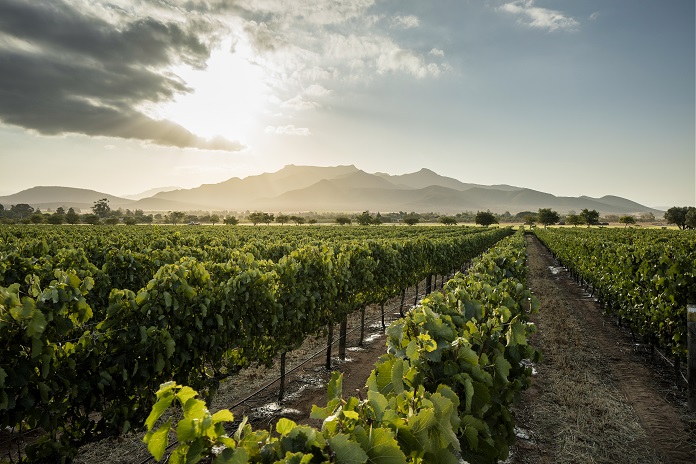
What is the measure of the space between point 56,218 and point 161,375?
4965 inches

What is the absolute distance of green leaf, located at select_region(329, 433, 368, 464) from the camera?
1814 mm

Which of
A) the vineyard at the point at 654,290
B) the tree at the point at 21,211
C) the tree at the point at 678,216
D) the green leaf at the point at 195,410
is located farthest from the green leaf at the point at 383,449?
the tree at the point at 21,211

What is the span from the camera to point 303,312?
9.59 m

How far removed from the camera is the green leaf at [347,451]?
181 centimetres

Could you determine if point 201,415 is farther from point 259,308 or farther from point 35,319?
point 259,308

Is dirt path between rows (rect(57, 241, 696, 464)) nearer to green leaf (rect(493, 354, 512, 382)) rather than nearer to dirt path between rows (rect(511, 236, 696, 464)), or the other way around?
dirt path between rows (rect(511, 236, 696, 464))

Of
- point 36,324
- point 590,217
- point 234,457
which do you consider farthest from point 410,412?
point 590,217

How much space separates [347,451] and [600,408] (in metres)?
8.76

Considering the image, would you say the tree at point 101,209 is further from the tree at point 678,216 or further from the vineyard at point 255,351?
the tree at point 678,216

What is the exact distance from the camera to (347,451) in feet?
6.01

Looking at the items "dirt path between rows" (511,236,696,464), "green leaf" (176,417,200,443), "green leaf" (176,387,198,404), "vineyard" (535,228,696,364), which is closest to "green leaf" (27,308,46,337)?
"green leaf" (176,387,198,404)

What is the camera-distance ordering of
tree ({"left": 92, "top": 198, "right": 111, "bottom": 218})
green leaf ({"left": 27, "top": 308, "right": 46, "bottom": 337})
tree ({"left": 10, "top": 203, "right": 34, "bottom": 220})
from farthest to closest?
tree ({"left": 92, "top": 198, "right": 111, "bottom": 218}) < tree ({"left": 10, "top": 203, "right": 34, "bottom": 220}) < green leaf ({"left": 27, "top": 308, "right": 46, "bottom": 337})

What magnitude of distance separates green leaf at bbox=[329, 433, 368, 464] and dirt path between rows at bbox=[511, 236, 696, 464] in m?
6.08

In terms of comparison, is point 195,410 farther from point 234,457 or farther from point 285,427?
point 285,427
